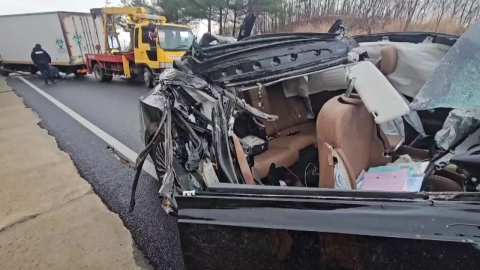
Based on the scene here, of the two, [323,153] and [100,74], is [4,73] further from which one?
[323,153]

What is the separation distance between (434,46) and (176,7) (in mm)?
18472

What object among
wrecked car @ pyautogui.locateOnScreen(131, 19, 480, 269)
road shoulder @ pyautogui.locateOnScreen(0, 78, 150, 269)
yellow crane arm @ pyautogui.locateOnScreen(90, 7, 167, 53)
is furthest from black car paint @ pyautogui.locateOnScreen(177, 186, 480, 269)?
yellow crane arm @ pyautogui.locateOnScreen(90, 7, 167, 53)

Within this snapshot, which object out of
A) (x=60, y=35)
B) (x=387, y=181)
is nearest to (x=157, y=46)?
(x=60, y=35)

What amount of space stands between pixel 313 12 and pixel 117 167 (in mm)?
→ 14596

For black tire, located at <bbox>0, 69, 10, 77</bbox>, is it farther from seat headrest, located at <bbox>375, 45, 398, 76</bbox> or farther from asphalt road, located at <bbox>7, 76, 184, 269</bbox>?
seat headrest, located at <bbox>375, 45, 398, 76</bbox>

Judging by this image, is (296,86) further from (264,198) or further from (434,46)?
(264,198)

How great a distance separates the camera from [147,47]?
9562 millimetres

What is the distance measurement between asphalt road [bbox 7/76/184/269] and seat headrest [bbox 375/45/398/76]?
216cm

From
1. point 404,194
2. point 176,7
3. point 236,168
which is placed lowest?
point 236,168

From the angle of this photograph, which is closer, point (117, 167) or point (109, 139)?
point (117, 167)

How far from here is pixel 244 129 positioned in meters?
2.49

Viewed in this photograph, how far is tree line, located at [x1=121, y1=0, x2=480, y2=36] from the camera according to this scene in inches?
381

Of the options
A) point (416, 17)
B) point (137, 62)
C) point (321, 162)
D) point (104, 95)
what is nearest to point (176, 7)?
point (137, 62)

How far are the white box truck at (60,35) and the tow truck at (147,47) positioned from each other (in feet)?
7.92
